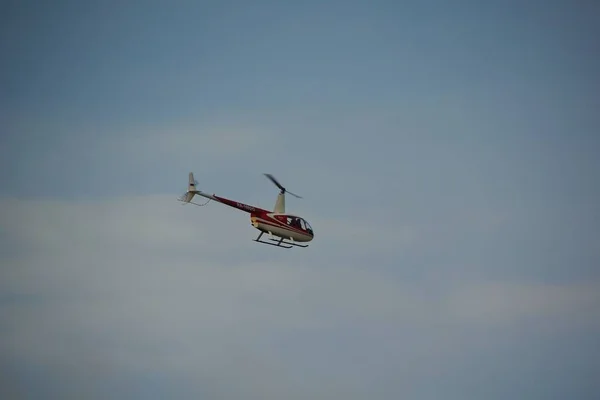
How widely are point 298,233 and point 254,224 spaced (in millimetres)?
3871

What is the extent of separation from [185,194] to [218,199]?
2.34 m

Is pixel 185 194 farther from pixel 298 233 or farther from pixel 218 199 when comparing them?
pixel 298 233

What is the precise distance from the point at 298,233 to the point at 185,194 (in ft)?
28.7

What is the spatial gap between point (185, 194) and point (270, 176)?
606 centimetres

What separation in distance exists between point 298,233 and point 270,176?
5.32m

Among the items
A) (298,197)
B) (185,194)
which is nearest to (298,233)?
(298,197)

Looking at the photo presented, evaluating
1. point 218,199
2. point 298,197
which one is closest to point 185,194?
point 218,199

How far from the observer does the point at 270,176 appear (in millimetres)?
90375

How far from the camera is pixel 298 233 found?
93.2m

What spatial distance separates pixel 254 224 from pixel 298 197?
3.71 metres

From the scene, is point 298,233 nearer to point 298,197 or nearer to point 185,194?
point 298,197

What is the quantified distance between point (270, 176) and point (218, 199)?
13.0 ft

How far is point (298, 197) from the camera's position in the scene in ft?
301

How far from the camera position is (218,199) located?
90.4 metres
